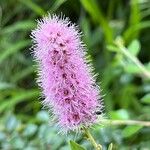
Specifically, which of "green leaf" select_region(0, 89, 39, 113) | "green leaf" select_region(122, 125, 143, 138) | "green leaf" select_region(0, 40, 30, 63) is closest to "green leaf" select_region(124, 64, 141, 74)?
"green leaf" select_region(122, 125, 143, 138)

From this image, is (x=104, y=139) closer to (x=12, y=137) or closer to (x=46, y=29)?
(x=12, y=137)

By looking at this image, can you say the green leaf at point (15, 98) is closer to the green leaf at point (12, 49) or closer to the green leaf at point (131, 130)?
the green leaf at point (12, 49)

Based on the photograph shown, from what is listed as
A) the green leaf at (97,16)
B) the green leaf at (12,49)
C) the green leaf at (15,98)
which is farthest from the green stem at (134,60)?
the green leaf at (12,49)

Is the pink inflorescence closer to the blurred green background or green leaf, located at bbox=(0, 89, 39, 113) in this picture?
the blurred green background

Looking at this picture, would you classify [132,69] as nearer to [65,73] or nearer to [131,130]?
[131,130]

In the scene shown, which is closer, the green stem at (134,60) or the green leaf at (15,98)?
the green stem at (134,60)

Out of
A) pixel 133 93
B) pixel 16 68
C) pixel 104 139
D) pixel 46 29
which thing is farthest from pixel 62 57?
pixel 16 68
